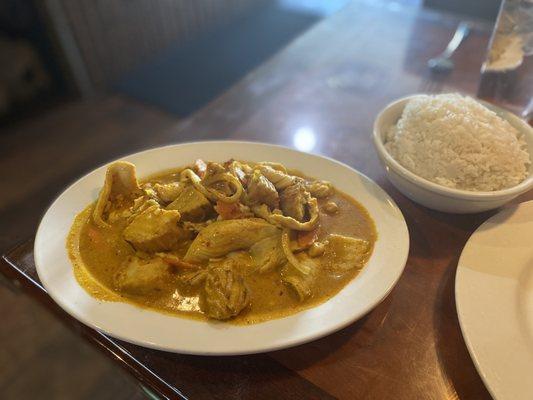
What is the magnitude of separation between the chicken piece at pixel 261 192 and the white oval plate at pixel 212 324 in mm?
333

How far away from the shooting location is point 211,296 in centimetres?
125

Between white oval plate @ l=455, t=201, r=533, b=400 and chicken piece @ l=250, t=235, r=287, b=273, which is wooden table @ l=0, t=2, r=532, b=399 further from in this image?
chicken piece @ l=250, t=235, r=287, b=273

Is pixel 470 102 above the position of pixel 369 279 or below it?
above

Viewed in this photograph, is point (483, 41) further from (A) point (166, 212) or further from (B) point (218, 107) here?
(A) point (166, 212)

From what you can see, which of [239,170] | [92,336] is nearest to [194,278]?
[92,336]

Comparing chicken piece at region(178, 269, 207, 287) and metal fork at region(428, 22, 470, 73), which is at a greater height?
chicken piece at region(178, 269, 207, 287)

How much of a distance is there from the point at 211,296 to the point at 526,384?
2.89 feet

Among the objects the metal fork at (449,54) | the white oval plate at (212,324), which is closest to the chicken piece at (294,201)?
the white oval plate at (212,324)

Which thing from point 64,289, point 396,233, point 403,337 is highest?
point 64,289

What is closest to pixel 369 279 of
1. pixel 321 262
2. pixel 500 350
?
pixel 321 262

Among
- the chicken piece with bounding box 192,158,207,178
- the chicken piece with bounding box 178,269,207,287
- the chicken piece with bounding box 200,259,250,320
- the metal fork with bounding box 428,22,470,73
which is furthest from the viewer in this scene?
the metal fork with bounding box 428,22,470,73

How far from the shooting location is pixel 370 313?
1.36 metres

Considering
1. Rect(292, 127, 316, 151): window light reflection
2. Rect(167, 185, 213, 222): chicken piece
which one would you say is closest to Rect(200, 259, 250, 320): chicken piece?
Rect(167, 185, 213, 222): chicken piece

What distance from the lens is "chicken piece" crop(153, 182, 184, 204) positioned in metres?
1.63
